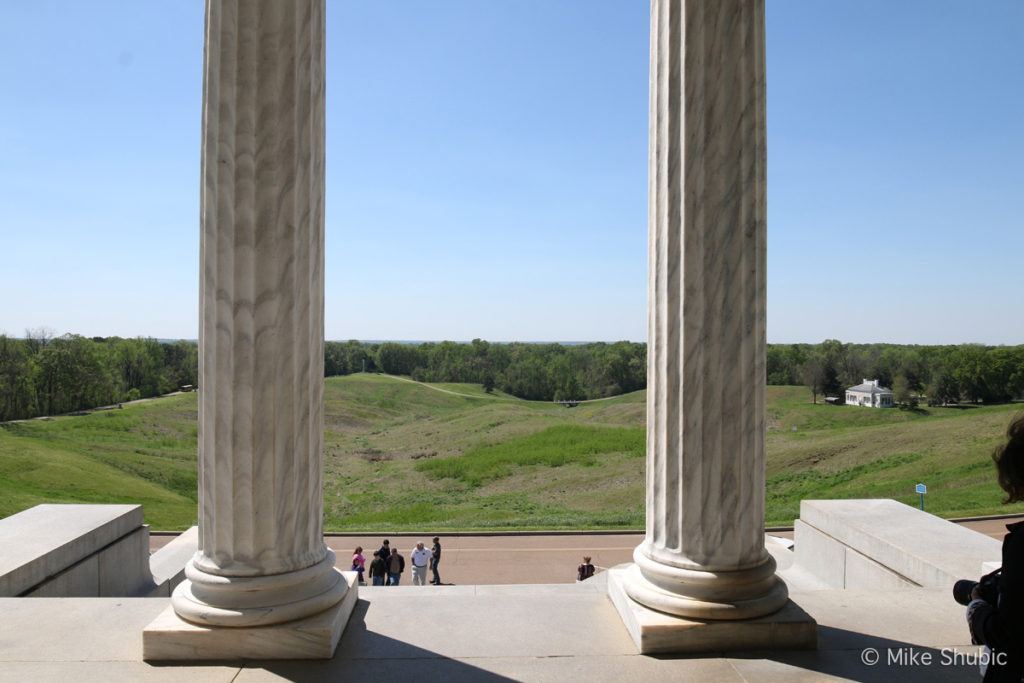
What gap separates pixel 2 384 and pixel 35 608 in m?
160

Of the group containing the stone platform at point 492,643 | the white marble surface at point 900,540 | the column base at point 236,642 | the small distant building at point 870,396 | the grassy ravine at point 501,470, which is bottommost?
the grassy ravine at point 501,470

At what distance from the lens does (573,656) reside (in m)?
12.4

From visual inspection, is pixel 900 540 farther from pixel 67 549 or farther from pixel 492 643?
pixel 67 549

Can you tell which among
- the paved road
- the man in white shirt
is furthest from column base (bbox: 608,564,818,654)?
the paved road

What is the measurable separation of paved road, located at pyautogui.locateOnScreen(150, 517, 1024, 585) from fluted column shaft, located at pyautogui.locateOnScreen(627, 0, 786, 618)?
90.7 feet

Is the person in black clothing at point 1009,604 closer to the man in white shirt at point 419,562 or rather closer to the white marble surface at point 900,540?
the white marble surface at point 900,540

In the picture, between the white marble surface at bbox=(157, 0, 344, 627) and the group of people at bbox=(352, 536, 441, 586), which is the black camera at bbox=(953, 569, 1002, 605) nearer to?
the white marble surface at bbox=(157, 0, 344, 627)

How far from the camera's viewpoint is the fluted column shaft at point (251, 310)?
1224 cm

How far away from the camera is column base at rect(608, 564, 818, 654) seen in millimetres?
12352

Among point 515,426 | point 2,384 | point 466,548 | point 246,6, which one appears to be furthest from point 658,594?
point 2,384

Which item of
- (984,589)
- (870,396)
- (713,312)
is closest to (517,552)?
(713,312)

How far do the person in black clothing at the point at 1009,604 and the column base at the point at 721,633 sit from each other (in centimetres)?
550

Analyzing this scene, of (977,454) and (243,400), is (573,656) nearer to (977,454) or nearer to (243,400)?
(243,400)

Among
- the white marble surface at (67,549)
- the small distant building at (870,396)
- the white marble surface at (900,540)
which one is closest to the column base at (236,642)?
the white marble surface at (67,549)
